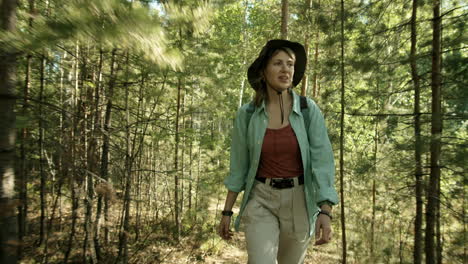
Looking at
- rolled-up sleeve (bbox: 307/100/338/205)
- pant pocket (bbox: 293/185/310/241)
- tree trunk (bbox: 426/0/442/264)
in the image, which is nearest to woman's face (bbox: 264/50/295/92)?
rolled-up sleeve (bbox: 307/100/338/205)

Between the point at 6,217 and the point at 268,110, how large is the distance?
1.90 m

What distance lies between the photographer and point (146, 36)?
153 cm

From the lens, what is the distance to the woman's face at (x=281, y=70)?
88.4 inches

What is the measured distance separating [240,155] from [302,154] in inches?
21.4

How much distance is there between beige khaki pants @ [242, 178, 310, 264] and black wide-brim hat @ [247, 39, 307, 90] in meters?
0.98

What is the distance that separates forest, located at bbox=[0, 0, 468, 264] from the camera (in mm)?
1550

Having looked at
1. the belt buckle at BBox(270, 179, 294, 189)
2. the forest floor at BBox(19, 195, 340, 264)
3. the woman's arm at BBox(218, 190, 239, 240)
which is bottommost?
the forest floor at BBox(19, 195, 340, 264)

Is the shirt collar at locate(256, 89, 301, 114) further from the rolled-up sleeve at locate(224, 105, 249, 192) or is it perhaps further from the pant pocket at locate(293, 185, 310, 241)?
the pant pocket at locate(293, 185, 310, 241)

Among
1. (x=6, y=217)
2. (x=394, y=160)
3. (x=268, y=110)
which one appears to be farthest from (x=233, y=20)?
(x=6, y=217)

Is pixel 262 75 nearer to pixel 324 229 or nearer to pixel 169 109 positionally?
pixel 324 229

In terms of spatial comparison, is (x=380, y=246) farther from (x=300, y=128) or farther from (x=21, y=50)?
(x=21, y=50)

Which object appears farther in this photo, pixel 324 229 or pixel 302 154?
pixel 302 154

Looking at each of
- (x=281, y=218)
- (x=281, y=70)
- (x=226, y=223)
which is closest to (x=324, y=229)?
(x=281, y=218)

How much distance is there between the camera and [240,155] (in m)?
2.40
